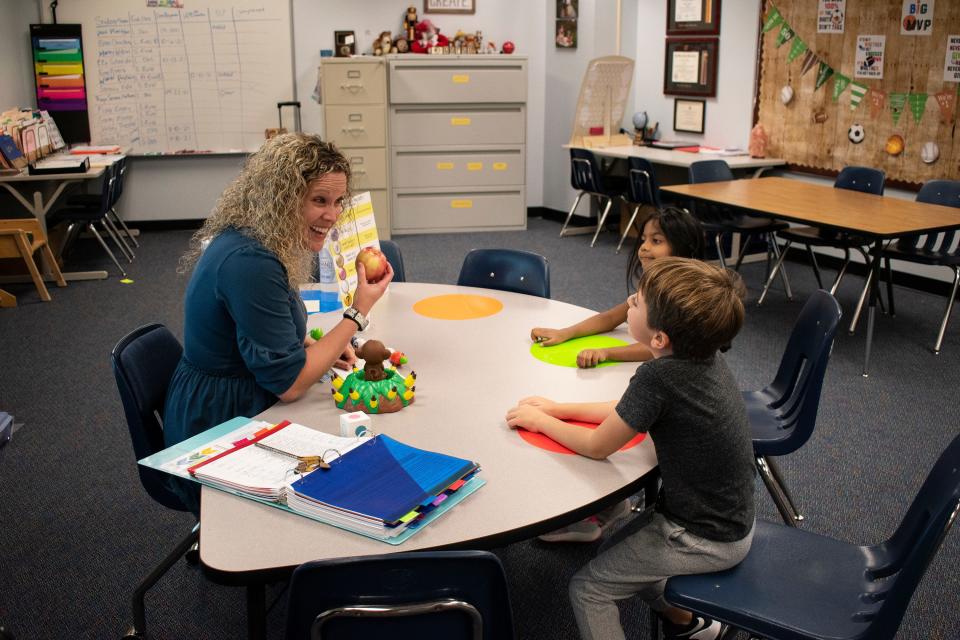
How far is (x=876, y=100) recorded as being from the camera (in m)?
5.75

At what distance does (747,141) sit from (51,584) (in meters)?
5.76

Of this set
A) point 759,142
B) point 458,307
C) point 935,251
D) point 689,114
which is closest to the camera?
point 458,307

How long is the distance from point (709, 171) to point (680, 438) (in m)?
4.37

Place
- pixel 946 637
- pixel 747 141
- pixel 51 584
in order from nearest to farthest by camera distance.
Result: 1. pixel 946 637
2. pixel 51 584
3. pixel 747 141

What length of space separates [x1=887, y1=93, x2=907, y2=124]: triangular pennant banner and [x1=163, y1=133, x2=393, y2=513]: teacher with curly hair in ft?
15.2

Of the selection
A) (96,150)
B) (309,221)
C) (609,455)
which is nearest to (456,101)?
(96,150)

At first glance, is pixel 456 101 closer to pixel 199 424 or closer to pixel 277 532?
pixel 199 424

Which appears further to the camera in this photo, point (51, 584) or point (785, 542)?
point (51, 584)

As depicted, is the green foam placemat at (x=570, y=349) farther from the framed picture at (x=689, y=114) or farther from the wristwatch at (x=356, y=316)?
the framed picture at (x=689, y=114)

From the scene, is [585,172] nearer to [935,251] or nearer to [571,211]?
[571,211]

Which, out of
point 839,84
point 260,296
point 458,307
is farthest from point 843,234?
point 260,296

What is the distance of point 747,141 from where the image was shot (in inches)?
267

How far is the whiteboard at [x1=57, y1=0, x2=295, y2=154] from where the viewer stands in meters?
7.14

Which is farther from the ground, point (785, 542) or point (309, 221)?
point (309, 221)
